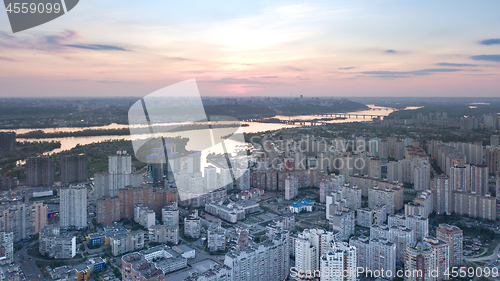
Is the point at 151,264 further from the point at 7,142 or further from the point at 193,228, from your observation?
the point at 7,142

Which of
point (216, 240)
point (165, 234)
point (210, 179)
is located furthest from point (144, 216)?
point (210, 179)

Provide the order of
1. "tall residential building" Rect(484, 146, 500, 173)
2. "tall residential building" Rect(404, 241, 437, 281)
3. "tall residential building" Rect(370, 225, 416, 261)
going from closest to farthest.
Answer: "tall residential building" Rect(404, 241, 437, 281)
"tall residential building" Rect(370, 225, 416, 261)
"tall residential building" Rect(484, 146, 500, 173)

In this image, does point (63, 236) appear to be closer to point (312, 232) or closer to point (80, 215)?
point (80, 215)

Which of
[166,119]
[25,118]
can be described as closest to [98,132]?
[166,119]

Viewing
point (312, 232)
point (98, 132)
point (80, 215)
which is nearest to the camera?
point (312, 232)

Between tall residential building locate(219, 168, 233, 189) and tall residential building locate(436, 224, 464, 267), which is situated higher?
tall residential building locate(219, 168, 233, 189)

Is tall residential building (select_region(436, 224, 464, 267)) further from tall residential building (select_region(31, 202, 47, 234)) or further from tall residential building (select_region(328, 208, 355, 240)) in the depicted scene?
tall residential building (select_region(31, 202, 47, 234))

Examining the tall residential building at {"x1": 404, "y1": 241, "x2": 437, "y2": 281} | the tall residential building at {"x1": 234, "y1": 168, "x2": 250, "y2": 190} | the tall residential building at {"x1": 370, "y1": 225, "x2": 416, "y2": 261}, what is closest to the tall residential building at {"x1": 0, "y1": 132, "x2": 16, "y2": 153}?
the tall residential building at {"x1": 234, "y1": 168, "x2": 250, "y2": 190}
